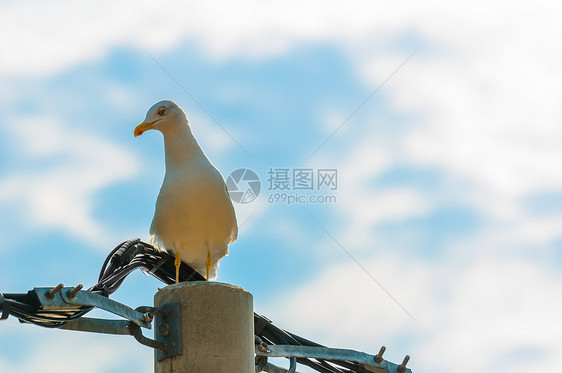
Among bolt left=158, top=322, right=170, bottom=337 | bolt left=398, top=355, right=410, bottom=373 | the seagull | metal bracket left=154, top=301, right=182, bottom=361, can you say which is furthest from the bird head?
bolt left=398, top=355, right=410, bottom=373

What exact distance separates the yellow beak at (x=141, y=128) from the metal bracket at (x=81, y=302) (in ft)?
11.9

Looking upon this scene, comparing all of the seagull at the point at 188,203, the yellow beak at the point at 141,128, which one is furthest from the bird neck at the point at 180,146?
the yellow beak at the point at 141,128

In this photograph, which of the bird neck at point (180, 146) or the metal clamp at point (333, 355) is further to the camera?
the bird neck at point (180, 146)

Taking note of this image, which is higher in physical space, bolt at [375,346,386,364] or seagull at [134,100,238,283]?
seagull at [134,100,238,283]

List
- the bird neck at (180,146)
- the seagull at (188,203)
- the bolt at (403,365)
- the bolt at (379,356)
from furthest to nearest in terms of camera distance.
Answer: the bird neck at (180,146), the seagull at (188,203), the bolt at (403,365), the bolt at (379,356)

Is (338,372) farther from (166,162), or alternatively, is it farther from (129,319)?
(166,162)

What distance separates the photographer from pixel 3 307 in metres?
5.62

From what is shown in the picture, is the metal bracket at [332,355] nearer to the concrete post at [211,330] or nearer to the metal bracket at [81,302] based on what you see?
the concrete post at [211,330]

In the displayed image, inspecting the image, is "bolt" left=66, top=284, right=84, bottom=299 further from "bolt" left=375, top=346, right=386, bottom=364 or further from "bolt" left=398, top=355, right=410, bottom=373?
"bolt" left=398, top=355, right=410, bottom=373

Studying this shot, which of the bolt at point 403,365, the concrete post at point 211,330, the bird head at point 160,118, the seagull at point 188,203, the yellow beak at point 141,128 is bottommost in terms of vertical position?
the concrete post at point 211,330

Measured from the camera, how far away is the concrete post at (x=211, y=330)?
6.42 metres

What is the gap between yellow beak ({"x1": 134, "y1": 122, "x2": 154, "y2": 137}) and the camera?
9688 mm

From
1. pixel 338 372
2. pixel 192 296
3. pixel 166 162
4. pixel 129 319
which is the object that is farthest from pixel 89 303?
pixel 166 162

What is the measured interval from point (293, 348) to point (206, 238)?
2.14m
